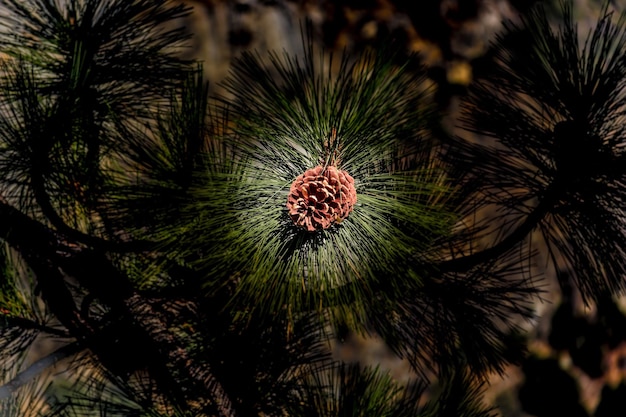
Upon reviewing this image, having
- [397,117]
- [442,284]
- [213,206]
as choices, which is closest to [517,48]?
[397,117]

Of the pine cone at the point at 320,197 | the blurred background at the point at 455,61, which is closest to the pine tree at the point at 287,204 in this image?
the pine cone at the point at 320,197

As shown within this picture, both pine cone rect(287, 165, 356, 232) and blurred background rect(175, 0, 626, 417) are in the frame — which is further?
blurred background rect(175, 0, 626, 417)

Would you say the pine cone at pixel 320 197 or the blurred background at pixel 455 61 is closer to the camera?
the pine cone at pixel 320 197

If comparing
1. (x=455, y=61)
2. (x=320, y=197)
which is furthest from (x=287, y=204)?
(x=455, y=61)

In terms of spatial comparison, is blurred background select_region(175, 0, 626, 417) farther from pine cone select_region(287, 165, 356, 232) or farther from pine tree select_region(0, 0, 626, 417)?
pine cone select_region(287, 165, 356, 232)

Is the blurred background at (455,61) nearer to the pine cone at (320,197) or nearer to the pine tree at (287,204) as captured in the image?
the pine tree at (287,204)

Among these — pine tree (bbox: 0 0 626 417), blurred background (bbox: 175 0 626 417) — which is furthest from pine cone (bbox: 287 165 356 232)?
blurred background (bbox: 175 0 626 417)
